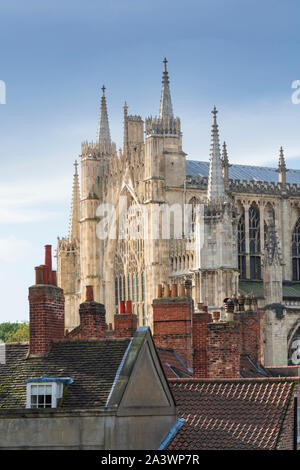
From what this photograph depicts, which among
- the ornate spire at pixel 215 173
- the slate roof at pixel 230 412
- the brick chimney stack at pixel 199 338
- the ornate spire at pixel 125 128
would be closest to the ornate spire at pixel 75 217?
the ornate spire at pixel 125 128

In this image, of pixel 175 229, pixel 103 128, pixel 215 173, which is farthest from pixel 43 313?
pixel 103 128

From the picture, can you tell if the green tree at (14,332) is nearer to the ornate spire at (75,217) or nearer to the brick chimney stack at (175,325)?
the ornate spire at (75,217)

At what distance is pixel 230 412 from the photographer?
78.0 feet

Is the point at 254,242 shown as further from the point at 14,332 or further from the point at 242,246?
the point at 14,332

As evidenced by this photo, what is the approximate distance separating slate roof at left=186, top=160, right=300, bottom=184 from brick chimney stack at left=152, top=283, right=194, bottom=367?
53.1m

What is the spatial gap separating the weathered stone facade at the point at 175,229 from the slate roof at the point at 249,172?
216mm

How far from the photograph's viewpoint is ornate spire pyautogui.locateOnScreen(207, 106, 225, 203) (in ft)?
239

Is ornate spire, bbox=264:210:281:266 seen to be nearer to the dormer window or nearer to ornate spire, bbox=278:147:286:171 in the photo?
ornate spire, bbox=278:147:286:171

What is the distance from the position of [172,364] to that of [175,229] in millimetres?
47385

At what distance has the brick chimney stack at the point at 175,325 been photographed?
103 ft

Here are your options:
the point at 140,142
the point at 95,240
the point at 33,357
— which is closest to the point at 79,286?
the point at 95,240

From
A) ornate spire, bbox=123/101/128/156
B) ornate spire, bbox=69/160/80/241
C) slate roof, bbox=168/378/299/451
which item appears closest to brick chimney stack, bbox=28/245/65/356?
slate roof, bbox=168/378/299/451

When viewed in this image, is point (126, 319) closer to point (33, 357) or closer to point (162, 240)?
point (33, 357)

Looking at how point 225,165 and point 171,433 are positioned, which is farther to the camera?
point 225,165
